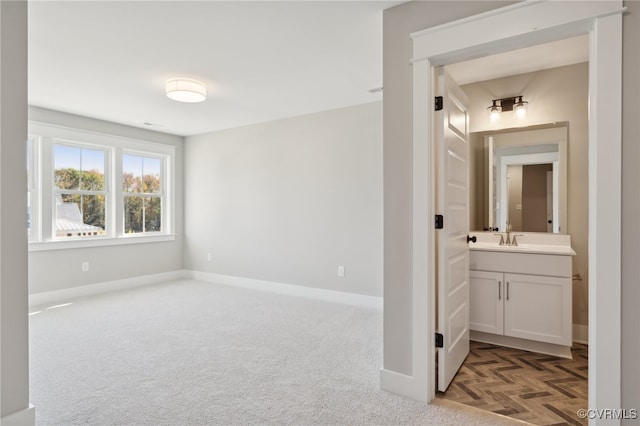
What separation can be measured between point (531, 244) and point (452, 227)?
4.70 ft

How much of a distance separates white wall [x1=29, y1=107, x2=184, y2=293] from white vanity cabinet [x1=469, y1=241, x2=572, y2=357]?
485cm

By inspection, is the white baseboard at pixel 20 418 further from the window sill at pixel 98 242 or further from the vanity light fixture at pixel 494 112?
the vanity light fixture at pixel 494 112

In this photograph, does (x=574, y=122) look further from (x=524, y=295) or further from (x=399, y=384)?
(x=399, y=384)

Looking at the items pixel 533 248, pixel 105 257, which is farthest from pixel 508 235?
pixel 105 257

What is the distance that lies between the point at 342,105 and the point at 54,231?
13.6 ft

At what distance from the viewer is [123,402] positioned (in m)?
2.14

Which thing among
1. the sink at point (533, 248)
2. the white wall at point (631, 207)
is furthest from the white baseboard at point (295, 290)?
the white wall at point (631, 207)

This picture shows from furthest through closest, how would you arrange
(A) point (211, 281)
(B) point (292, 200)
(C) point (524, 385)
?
1. (A) point (211, 281)
2. (B) point (292, 200)
3. (C) point (524, 385)

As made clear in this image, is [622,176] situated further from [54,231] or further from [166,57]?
[54,231]

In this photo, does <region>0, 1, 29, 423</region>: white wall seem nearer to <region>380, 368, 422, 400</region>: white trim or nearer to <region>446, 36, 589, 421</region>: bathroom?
<region>380, 368, 422, 400</region>: white trim

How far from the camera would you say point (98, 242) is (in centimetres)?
500

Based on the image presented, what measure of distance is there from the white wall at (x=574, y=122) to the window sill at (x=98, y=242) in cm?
538

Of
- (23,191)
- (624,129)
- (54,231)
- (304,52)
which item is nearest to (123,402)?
(23,191)

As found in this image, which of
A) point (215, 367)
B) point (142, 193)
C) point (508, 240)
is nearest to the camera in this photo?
point (215, 367)
